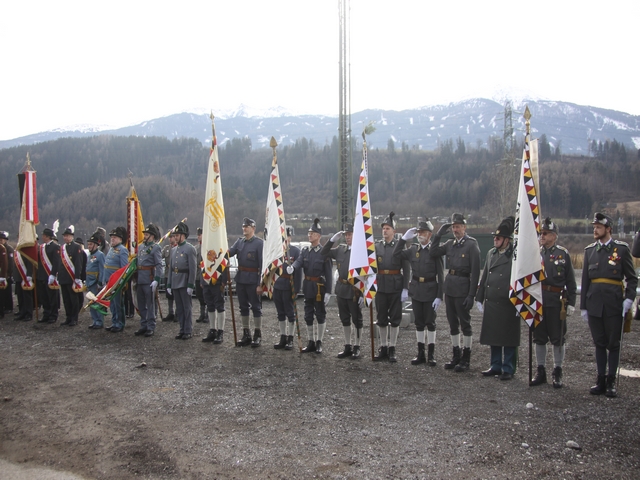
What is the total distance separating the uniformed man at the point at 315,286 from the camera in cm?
819

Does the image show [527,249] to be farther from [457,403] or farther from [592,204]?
[592,204]

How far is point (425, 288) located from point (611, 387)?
265 centimetres

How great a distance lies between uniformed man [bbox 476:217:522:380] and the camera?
262 inches

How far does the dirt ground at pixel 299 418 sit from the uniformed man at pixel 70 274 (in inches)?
113

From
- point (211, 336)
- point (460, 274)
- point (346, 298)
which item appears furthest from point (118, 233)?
point (460, 274)

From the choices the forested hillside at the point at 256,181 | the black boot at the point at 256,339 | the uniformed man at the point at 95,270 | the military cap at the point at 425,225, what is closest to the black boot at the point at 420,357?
the military cap at the point at 425,225

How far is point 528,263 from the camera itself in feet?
20.9

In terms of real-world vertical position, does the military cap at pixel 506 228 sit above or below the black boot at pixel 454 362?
above

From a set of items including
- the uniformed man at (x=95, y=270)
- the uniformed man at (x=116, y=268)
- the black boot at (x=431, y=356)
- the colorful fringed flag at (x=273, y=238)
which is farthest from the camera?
the uniformed man at (x=95, y=270)

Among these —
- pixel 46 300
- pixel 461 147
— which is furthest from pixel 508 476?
pixel 461 147

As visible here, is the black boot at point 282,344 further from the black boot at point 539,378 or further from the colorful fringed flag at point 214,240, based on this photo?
the black boot at point 539,378

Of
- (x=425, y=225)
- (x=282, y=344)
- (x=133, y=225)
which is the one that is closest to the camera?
(x=425, y=225)

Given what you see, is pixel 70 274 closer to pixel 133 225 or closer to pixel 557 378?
pixel 133 225

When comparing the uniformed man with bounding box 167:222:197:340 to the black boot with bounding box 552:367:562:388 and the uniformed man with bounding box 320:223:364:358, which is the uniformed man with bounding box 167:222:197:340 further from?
the black boot with bounding box 552:367:562:388
